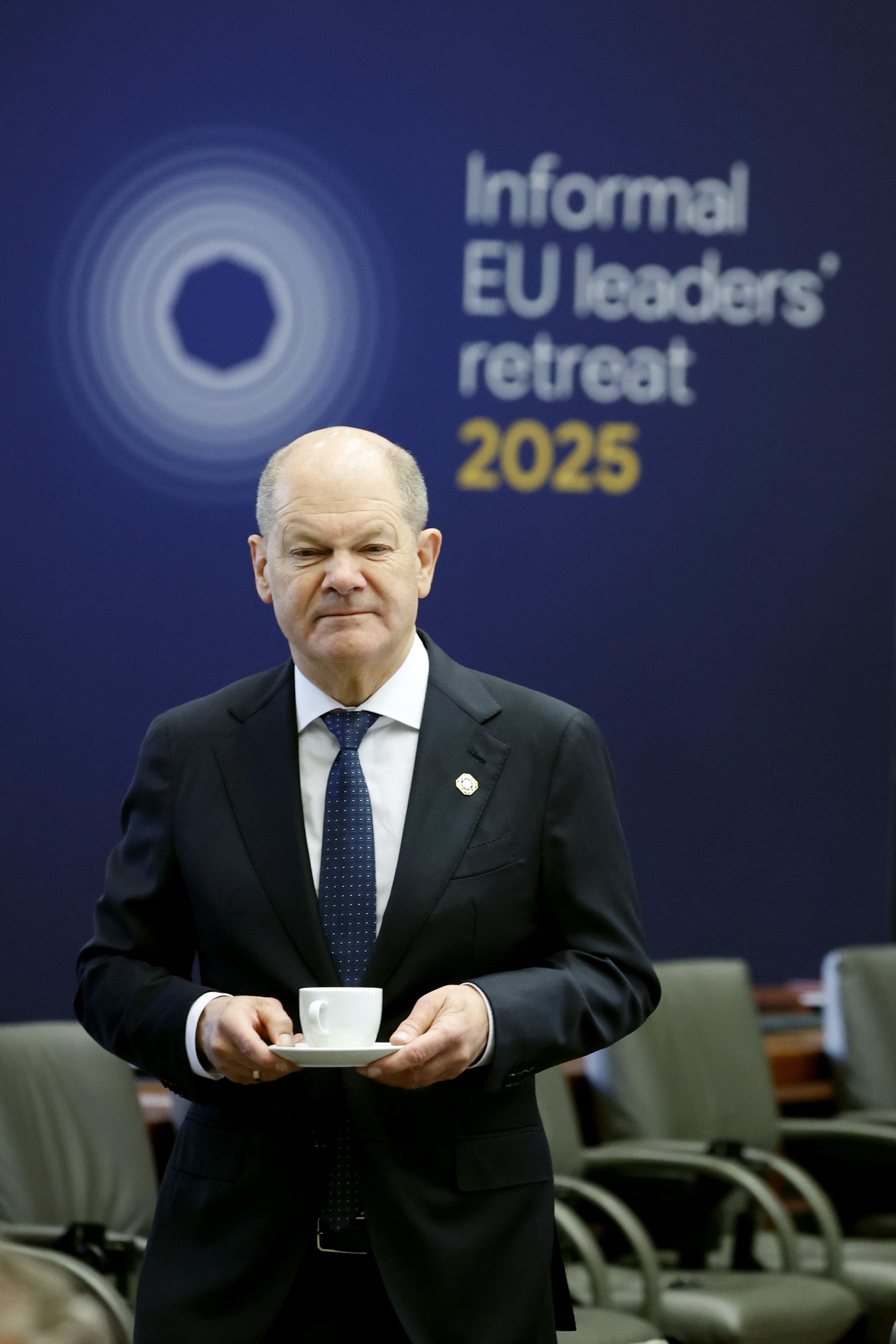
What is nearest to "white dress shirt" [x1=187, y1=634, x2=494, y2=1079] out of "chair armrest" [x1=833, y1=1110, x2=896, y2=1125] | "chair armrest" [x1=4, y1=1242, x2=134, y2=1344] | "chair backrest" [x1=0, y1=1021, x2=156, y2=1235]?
"chair armrest" [x1=4, y1=1242, x2=134, y2=1344]

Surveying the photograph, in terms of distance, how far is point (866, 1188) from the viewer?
4.38m

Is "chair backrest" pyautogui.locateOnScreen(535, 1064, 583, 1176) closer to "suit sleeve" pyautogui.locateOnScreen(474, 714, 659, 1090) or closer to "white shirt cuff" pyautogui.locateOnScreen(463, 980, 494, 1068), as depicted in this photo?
"suit sleeve" pyautogui.locateOnScreen(474, 714, 659, 1090)

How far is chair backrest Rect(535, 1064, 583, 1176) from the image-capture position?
3.85m

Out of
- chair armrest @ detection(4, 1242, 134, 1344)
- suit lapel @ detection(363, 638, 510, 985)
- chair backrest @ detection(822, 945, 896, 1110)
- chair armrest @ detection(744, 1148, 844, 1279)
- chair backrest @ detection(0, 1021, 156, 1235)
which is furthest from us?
chair backrest @ detection(822, 945, 896, 1110)

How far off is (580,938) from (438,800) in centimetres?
24

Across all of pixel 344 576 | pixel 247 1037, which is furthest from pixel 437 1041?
pixel 344 576

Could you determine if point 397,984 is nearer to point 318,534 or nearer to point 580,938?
point 580,938

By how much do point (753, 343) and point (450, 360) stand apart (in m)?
0.98

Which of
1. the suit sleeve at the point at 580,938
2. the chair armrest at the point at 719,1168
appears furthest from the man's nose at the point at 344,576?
the chair armrest at the point at 719,1168

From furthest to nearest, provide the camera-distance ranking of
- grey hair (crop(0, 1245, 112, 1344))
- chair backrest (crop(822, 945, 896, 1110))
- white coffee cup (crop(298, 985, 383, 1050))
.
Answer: chair backrest (crop(822, 945, 896, 1110)) < white coffee cup (crop(298, 985, 383, 1050)) < grey hair (crop(0, 1245, 112, 1344))

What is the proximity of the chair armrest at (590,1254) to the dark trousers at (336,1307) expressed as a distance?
1.72m

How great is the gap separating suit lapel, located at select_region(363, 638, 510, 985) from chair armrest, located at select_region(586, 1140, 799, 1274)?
7.15 ft

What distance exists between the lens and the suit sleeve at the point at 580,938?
1.82 metres

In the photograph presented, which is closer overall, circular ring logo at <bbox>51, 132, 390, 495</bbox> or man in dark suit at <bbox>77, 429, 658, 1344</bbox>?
man in dark suit at <bbox>77, 429, 658, 1344</bbox>
